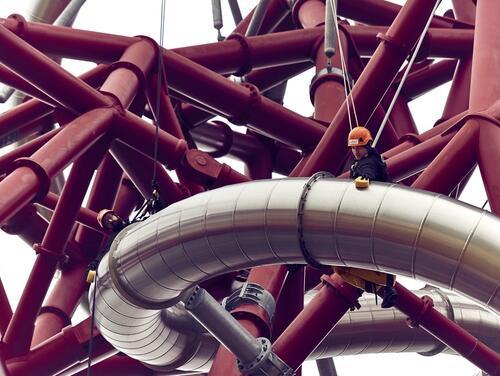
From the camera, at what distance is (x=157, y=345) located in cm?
1812

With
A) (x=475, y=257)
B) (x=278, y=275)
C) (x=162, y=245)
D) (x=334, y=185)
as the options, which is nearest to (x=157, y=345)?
(x=278, y=275)

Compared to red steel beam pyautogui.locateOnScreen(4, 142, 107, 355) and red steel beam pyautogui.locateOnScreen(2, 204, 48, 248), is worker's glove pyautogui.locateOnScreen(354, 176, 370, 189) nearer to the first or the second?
red steel beam pyautogui.locateOnScreen(4, 142, 107, 355)

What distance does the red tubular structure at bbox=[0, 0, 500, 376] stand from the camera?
1662cm

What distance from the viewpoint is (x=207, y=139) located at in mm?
23938

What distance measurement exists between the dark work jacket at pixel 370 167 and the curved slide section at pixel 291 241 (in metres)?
0.22

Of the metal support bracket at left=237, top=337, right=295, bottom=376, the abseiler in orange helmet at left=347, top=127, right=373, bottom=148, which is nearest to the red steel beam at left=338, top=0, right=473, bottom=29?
the metal support bracket at left=237, top=337, right=295, bottom=376

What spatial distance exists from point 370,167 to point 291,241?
126 cm

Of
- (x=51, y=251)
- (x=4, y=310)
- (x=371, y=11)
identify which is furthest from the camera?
(x=371, y=11)

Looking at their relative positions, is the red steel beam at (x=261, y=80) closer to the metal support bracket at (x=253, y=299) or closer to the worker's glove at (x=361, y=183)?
the metal support bracket at (x=253, y=299)

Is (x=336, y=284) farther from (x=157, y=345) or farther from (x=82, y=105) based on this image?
(x=82, y=105)

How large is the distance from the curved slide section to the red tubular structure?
1613mm

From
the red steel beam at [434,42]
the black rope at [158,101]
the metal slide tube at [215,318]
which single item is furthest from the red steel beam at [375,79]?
the red steel beam at [434,42]

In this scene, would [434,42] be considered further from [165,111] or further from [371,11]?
[165,111]

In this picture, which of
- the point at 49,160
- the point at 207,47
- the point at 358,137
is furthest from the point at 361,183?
the point at 207,47
